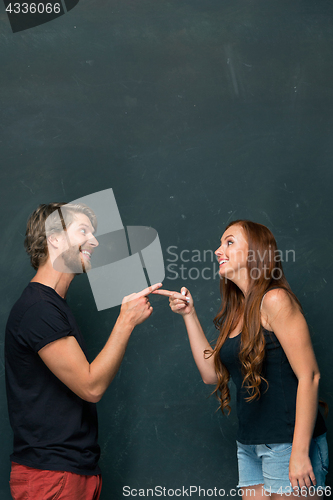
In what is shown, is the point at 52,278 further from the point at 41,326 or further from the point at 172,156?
the point at 172,156

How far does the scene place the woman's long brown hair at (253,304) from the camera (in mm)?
1426

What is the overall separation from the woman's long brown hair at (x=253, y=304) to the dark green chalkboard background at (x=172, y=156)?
387 millimetres

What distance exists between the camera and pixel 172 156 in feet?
7.00

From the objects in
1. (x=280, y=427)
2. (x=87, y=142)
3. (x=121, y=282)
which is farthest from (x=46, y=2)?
(x=280, y=427)

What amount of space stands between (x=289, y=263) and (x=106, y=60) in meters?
1.36

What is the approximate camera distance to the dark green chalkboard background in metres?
2.03

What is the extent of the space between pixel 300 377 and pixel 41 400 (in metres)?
0.83

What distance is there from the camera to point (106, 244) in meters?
2.07

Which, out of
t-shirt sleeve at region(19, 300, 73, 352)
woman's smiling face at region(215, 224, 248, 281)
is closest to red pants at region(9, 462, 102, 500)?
t-shirt sleeve at region(19, 300, 73, 352)

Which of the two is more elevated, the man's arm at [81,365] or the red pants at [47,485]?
the man's arm at [81,365]

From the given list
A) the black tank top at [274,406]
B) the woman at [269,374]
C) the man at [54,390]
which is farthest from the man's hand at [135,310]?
the black tank top at [274,406]

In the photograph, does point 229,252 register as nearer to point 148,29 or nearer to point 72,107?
point 72,107

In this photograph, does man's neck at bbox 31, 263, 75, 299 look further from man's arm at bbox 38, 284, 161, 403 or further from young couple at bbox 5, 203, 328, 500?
man's arm at bbox 38, 284, 161, 403

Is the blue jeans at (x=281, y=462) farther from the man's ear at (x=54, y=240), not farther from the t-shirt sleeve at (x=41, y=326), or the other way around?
the man's ear at (x=54, y=240)
